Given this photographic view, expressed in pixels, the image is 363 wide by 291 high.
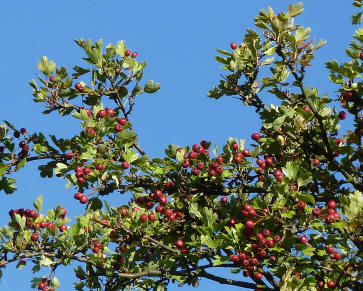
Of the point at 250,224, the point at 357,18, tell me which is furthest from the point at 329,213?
the point at 357,18

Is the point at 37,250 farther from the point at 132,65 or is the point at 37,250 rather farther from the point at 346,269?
the point at 346,269

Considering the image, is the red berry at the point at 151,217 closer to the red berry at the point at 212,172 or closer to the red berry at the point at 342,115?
the red berry at the point at 212,172

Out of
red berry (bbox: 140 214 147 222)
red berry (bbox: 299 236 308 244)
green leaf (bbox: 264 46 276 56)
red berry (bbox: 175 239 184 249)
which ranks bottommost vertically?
red berry (bbox: 299 236 308 244)

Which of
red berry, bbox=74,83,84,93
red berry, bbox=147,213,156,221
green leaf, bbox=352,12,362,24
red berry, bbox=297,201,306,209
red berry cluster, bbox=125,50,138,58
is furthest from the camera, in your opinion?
green leaf, bbox=352,12,362,24

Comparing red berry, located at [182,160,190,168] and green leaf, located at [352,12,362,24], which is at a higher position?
green leaf, located at [352,12,362,24]

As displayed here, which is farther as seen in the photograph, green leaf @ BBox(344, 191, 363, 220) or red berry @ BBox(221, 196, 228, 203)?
red berry @ BBox(221, 196, 228, 203)

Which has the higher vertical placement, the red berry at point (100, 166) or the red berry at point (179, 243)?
the red berry at point (100, 166)

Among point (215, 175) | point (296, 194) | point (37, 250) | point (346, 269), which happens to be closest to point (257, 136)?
point (215, 175)

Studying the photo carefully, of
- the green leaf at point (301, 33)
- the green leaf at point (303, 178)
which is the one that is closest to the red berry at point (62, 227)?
the green leaf at point (303, 178)

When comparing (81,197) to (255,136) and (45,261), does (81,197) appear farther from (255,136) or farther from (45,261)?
(255,136)

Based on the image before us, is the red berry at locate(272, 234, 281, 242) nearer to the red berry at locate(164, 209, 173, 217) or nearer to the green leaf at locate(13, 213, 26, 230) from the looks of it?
the red berry at locate(164, 209, 173, 217)

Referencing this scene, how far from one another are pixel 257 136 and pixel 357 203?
217 centimetres

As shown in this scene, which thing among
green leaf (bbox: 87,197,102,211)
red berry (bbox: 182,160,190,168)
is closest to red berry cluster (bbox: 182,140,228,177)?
red berry (bbox: 182,160,190,168)

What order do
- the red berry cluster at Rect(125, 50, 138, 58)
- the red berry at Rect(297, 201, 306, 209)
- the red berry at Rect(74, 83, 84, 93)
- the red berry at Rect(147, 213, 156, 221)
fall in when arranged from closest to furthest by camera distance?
the red berry at Rect(297, 201, 306, 209), the red berry at Rect(147, 213, 156, 221), the red berry at Rect(74, 83, 84, 93), the red berry cluster at Rect(125, 50, 138, 58)
